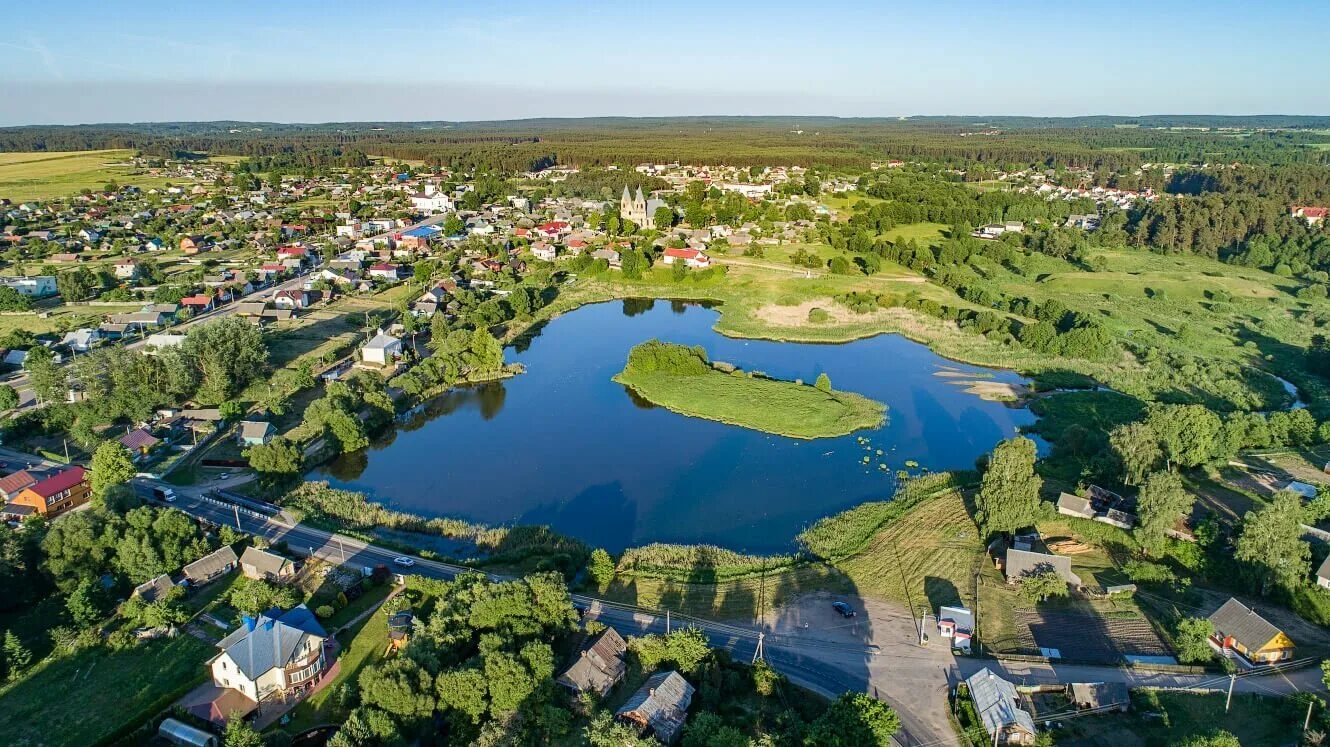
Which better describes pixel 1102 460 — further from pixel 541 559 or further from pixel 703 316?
pixel 703 316

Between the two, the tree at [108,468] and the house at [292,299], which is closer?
the tree at [108,468]

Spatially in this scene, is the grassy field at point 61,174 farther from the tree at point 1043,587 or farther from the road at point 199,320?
the tree at point 1043,587

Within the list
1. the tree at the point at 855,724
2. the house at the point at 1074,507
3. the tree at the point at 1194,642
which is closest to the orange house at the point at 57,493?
the tree at the point at 855,724

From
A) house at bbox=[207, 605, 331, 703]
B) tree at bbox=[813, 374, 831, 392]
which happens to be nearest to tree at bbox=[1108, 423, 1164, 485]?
tree at bbox=[813, 374, 831, 392]

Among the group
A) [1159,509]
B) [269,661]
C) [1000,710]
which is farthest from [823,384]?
[269,661]

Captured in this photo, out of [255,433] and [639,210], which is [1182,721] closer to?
[255,433]
